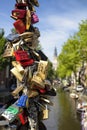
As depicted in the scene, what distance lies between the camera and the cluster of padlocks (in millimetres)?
8445

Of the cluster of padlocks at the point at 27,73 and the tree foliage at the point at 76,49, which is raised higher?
the tree foliage at the point at 76,49

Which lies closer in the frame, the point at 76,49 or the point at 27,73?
the point at 27,73

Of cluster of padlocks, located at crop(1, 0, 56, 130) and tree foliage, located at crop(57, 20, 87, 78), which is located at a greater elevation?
tree foliage, located at crop(57, 20, 87, 78)

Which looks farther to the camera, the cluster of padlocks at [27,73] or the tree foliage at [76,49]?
the tree foliage at [76,49]

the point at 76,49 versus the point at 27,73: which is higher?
the point at 76,49

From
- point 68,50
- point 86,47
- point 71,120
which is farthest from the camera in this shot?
point 68,50

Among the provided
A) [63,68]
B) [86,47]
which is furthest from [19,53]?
[63,68]

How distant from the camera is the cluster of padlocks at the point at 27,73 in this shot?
8.45 m

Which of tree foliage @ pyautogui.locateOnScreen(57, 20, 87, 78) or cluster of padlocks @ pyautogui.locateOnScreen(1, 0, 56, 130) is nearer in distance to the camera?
cluster of padlocks @ pyautogui.locateOnScreen(1, 0, 56, 130)

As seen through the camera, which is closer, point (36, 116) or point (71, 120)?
point (36, 116)

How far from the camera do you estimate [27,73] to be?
8492 mm

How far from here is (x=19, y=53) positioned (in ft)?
28.1

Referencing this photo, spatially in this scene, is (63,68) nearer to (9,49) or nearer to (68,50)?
(68,50)

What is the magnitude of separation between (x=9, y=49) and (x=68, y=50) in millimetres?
62145
